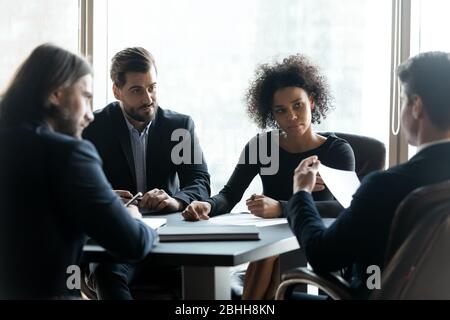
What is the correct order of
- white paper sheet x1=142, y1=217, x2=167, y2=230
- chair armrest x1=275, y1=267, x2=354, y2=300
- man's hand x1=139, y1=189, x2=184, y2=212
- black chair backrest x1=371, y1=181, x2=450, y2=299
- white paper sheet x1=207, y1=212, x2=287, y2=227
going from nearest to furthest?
black chair backrest x1=371, y1=181, x2=450, y2=299
chair armrest x1=275, y1=267, x2=354, y2=300
white paper sheet x1=142, y1=217, x2=167, y2=230
white paper sheet x1=207, y1=212, x2=287, y2=227
man's hand x1=139, y1=189, x2=184, y2=212

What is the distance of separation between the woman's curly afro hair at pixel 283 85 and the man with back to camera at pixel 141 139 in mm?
340

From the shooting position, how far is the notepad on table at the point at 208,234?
1984 mm

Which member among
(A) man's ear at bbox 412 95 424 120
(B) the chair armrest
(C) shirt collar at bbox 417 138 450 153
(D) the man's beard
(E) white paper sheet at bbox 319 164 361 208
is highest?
(A) man's ear at bbox 412 95 424 120

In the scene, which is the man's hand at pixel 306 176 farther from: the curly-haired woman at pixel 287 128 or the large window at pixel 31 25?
the large window at pixel 31 25

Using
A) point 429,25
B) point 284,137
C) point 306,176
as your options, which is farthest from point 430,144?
point 429,25

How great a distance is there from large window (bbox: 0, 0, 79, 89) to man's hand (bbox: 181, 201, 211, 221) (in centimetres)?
187

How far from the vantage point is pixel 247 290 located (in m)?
2.55

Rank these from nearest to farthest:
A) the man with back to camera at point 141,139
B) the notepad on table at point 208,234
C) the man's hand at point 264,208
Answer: the notepad on table at point 208,234
the man's hand at point 264,208
the man with back to camera at point 141,139

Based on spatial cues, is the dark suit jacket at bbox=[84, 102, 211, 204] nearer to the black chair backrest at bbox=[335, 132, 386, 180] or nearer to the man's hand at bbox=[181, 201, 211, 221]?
the man's hand at bbox=[181, 201, 211, 221]

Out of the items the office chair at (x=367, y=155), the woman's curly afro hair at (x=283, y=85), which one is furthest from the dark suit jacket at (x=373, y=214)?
the woman's curly afro hair at (x=283, y=85)

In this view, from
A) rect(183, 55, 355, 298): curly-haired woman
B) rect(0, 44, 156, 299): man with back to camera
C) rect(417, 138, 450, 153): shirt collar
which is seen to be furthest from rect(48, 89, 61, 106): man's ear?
rect(417, 138, 450, 153): shirt collar

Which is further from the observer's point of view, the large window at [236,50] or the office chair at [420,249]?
the large window at [236,50]

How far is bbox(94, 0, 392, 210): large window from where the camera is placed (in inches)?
148

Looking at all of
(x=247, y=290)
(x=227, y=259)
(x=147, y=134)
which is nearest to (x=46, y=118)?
(x=227, y=259)
